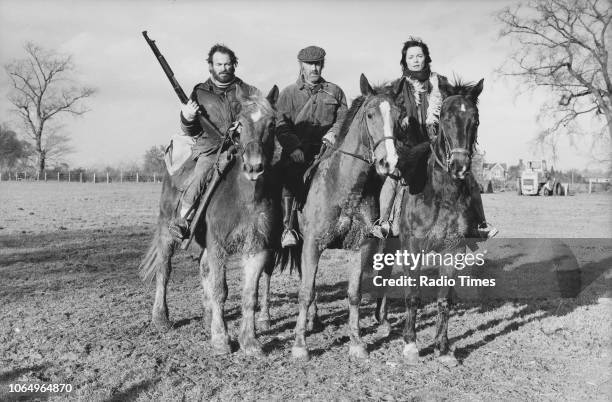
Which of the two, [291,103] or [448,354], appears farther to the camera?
[291,103]

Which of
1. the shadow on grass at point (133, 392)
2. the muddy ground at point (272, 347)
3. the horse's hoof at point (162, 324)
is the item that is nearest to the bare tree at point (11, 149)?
the muddy ground at point (272, 347)

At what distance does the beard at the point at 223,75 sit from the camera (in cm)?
664

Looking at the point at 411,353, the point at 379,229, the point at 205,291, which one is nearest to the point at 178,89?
the point at 205,291

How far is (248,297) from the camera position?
5.90 meters

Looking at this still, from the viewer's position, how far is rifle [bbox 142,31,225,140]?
6484 millimetres

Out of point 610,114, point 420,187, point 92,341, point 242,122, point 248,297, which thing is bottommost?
point 92,341

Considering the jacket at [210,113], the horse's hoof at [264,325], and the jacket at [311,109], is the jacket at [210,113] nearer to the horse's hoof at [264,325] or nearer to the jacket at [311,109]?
the jacket at [311,109]

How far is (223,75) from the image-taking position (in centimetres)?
664

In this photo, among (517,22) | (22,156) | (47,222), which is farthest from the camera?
(22,156)

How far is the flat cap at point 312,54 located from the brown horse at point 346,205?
5.51 ft

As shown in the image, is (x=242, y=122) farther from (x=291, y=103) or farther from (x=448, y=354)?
(x=448, y=354)

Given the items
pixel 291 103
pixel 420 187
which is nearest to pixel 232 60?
pixel 291 103

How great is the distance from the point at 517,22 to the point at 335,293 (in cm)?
2775

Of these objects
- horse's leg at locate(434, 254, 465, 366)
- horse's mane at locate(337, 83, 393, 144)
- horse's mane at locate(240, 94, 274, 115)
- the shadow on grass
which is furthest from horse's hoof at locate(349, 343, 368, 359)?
horse's mane at locate(240, 94, 274, 115)
